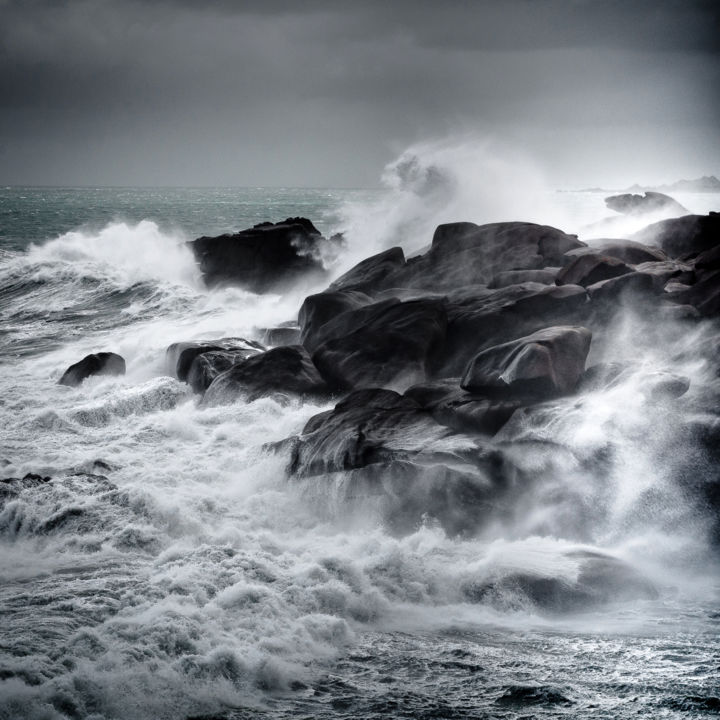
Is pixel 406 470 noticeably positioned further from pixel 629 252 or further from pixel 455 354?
pixel 629 252

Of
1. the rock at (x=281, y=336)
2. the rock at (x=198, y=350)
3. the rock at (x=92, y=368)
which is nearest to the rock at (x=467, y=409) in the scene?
the rock at (x=198, y=350)

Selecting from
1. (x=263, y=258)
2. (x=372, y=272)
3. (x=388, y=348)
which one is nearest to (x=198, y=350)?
(x=388, y=348)

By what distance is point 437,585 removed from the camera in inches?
344

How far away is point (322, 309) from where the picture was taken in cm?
1752

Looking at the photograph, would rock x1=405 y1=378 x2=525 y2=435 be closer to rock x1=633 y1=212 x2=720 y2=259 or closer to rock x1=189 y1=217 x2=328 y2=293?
rock x1=633 y1=212 x2=720 y2=259

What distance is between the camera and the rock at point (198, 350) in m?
17.7

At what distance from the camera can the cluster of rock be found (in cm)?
1050

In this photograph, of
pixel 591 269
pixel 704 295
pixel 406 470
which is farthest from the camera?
pixel 591 269

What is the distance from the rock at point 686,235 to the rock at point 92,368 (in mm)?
13960

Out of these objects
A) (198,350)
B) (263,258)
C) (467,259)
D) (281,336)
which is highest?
(467,259)

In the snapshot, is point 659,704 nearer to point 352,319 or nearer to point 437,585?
point 437,585

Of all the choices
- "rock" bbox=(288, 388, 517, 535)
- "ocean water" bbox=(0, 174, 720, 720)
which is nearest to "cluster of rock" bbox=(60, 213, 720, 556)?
"rock" bbox=(288, 388, 517, 535)

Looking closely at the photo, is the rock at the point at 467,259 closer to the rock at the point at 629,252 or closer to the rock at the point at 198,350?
the rock at the point at 629,252

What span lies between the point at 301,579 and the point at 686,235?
15.8 m
